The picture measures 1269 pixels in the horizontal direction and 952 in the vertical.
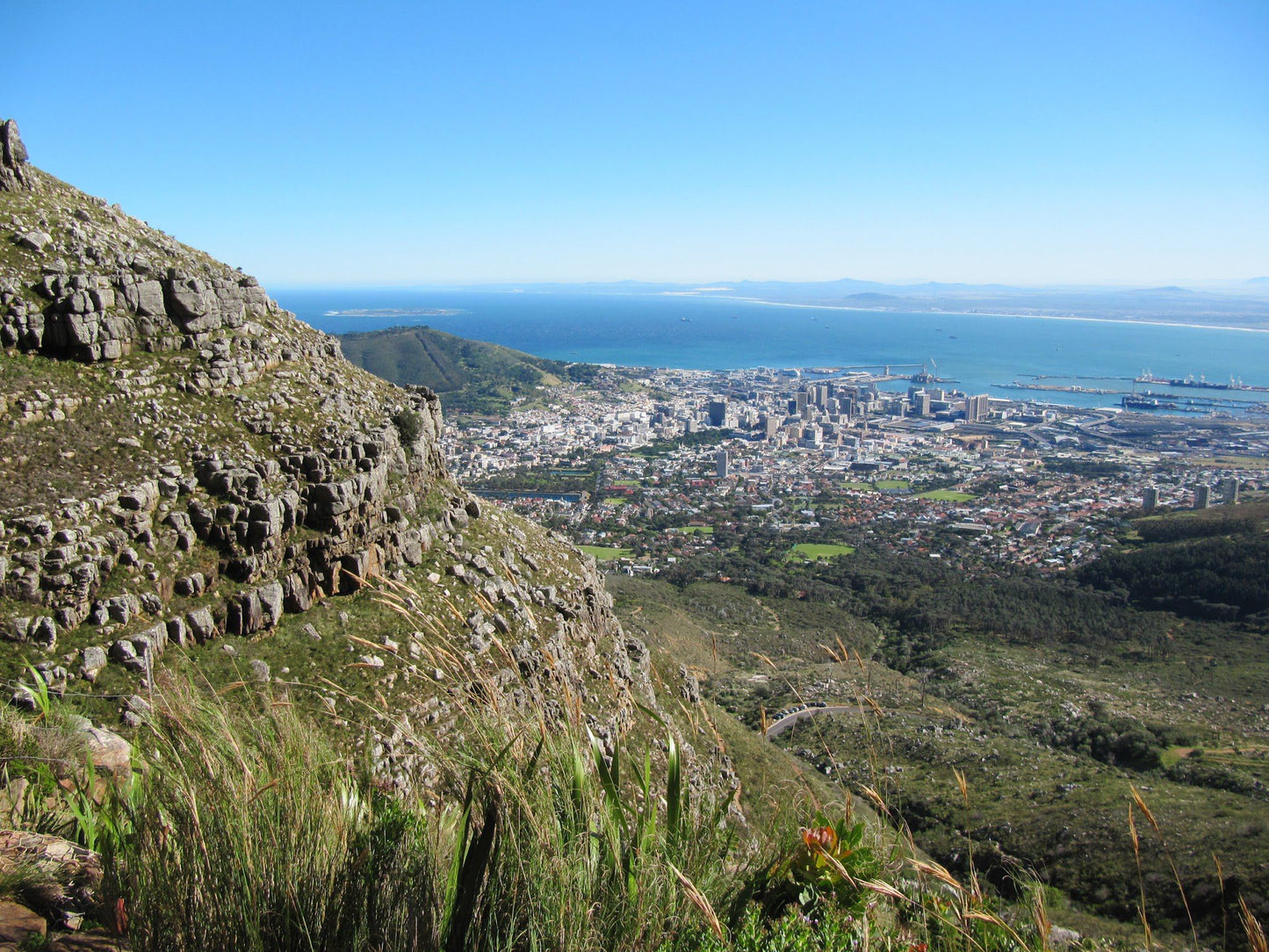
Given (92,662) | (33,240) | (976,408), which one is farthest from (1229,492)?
Answer: (33,240)

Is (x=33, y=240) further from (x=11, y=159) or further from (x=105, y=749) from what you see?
(x=105, y=749)

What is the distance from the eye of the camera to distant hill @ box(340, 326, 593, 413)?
3305 inches

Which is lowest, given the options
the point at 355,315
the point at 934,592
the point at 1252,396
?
the point at 934,592

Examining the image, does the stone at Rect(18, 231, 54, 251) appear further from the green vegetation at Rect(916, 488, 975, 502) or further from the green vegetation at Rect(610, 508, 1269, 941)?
the green vegetation at Rect(916, 488, 975, 502)

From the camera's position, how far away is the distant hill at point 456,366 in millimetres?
83938

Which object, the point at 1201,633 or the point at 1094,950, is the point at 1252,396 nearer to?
the point at 1201,633

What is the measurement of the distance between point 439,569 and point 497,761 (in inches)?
426

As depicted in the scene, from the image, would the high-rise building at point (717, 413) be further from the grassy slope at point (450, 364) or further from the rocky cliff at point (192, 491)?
the rocky cliff at point (192, 491)

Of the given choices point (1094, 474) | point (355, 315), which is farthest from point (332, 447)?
point (355, 315)

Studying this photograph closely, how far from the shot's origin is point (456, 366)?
9431cm

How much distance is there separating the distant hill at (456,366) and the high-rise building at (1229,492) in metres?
70.0

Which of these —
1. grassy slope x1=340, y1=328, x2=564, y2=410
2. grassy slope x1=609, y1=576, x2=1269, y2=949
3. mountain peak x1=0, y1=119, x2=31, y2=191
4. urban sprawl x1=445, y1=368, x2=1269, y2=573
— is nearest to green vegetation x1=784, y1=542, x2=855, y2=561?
urban sprawl x1=445, y1=368, x2=1269, y2=573

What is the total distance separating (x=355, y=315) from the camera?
641ft

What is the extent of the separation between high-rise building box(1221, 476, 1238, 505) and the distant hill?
70.0 metres
